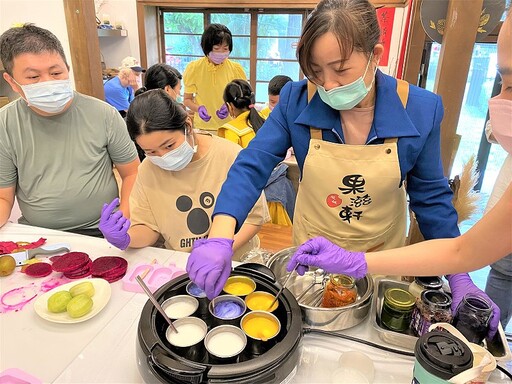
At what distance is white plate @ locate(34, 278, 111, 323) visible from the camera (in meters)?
1.03

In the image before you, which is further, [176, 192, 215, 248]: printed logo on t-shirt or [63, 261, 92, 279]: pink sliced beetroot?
[176, 192, 215, 248]: printed logo on t-shirt

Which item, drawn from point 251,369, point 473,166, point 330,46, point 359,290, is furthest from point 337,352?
point 473,166

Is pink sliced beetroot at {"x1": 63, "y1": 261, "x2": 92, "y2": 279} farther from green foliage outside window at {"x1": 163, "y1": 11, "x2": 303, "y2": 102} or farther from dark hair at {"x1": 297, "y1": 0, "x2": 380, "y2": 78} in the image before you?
green foliage outside window at {"x1": 163, "y1": 11, "x2": 303, "y2": 102}

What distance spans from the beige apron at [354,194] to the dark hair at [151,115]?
1.77 feet

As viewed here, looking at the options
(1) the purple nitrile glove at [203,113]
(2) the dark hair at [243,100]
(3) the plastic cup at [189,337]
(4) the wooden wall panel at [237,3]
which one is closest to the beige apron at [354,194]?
(3) the plastic cup at [189,337]

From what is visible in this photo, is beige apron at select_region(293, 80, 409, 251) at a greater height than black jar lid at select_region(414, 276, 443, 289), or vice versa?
beige apron at select_region(293, 80, 409, 251)

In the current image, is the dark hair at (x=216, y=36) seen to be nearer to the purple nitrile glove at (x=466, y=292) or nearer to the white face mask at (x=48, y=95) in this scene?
the white face mask at (x=48, y=95)

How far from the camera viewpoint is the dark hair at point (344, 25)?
0.96 metres

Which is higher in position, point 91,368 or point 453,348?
point 453,348

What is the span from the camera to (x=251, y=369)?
71 cm

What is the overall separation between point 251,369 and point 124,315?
0.51 meters

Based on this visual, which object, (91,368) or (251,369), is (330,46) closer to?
(251,369)

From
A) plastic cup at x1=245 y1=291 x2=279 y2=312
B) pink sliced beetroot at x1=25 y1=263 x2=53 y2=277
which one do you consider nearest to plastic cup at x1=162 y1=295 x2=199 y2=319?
plastic cup at x1=245 y1=291 x2=279 y2=312

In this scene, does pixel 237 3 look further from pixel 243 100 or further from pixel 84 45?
pixel 84 45
